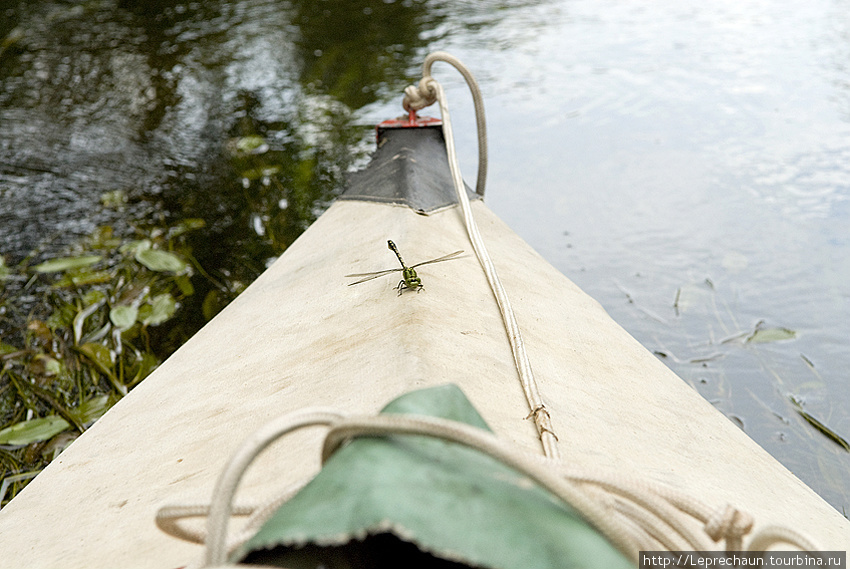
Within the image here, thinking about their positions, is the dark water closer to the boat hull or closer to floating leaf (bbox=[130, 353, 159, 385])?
floating leaf (bbox=[130, 353, 159, 385])

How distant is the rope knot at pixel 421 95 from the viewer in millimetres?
1860

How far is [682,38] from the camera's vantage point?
4391mm

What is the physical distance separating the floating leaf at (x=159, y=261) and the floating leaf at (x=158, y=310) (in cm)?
14

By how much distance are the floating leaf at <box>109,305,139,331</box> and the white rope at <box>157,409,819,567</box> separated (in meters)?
1.72

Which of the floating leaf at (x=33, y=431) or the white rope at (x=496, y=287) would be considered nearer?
the white rope at (x=496, y=287)

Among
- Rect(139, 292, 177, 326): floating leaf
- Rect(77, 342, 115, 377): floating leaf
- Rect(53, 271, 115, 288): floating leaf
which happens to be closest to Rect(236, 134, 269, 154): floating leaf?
Rect(53, 271, 115, 288): floating leaf

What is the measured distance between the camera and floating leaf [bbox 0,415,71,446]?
169 centimetres

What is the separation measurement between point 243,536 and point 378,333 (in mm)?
429

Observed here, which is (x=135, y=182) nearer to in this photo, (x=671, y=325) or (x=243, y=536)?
(x=671, y=325)

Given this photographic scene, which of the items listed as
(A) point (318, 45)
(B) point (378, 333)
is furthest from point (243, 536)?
(A) point (318, 45)

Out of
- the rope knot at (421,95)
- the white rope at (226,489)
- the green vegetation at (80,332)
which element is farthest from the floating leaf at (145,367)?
the white rope at (226,489)

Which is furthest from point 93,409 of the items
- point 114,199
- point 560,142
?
point 560,142

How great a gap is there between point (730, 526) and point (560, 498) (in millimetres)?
A: 227

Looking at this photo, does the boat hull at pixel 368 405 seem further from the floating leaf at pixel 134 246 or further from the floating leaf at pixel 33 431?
the floating leaf at pixel 134 246
